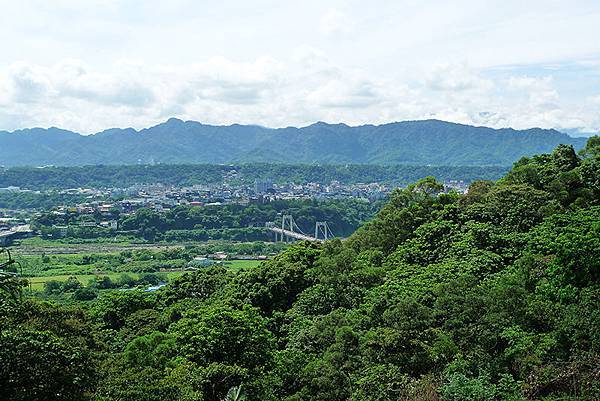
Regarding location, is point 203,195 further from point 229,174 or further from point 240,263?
point 240,263

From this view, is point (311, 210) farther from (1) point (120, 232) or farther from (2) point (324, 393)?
Answer: (2) point (324, 393)

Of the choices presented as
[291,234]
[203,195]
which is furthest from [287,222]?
[203,195]

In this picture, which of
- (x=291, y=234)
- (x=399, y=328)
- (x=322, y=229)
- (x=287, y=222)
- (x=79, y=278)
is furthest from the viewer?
(x=287, y=222)

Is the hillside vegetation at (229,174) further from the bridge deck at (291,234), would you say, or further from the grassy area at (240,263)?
the grassy area at (240,263)

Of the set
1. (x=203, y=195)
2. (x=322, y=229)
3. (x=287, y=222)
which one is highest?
(x=203, y=195)

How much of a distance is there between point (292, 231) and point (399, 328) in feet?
193

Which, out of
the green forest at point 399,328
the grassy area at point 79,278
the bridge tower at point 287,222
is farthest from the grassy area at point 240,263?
the green forest at point 399,328

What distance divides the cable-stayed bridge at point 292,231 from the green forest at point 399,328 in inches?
1831

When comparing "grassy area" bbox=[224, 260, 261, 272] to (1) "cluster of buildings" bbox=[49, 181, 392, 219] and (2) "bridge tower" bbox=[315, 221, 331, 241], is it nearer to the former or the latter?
(2) "bridge tower" bbox=[315, 221, 331, 241]

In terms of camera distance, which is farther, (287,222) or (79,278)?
(287,222)

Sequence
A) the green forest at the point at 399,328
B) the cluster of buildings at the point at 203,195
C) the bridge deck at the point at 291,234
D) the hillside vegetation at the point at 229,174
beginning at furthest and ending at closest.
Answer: the hillside vegetation at the point at 229,174
the cluster of buildings at the point at 203,195
the bridge deck at the point at 291,234
the green forest at the point at 399,328

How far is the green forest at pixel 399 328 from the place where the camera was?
9672 millimetres

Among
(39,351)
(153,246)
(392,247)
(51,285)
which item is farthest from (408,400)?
(153,246)

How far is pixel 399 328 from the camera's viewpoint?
12.2 metres
